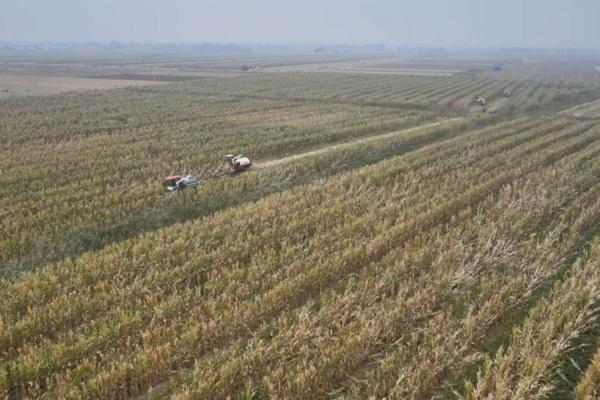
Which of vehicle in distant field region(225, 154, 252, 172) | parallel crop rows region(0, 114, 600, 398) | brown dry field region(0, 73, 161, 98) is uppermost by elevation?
brown dry field region(0, 73, 161, 98)

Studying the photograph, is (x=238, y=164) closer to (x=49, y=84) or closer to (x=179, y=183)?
(x=179, y=183)

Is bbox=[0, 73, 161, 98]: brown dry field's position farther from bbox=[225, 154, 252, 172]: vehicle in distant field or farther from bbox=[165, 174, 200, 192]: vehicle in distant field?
bbox=[165, 174, 200, 192]: vehicle in distant field

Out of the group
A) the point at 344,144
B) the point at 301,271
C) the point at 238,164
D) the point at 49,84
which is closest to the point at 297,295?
the point at 301,271

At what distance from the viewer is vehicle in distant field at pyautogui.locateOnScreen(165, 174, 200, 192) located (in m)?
23.5

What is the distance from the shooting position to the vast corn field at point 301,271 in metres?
10.3

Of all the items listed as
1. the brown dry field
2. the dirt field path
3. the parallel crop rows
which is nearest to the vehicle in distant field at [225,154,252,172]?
the dirt field path

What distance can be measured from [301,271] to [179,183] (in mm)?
10556

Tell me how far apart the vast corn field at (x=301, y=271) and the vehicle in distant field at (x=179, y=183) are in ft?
1.51

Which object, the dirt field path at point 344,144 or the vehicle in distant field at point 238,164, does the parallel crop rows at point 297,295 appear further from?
the dirt field path at point 344,144

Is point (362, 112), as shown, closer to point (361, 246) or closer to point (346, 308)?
point (361, 246)

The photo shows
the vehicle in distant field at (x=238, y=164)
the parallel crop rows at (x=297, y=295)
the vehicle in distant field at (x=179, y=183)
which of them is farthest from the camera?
the vehicle in distant field at (x=238, y=164)

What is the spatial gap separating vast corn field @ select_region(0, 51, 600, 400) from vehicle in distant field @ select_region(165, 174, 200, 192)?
461 millimetres

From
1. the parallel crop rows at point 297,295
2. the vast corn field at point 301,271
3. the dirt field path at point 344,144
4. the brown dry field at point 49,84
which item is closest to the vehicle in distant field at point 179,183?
the vast corn field at point 301,271

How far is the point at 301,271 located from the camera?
14.8 metres
